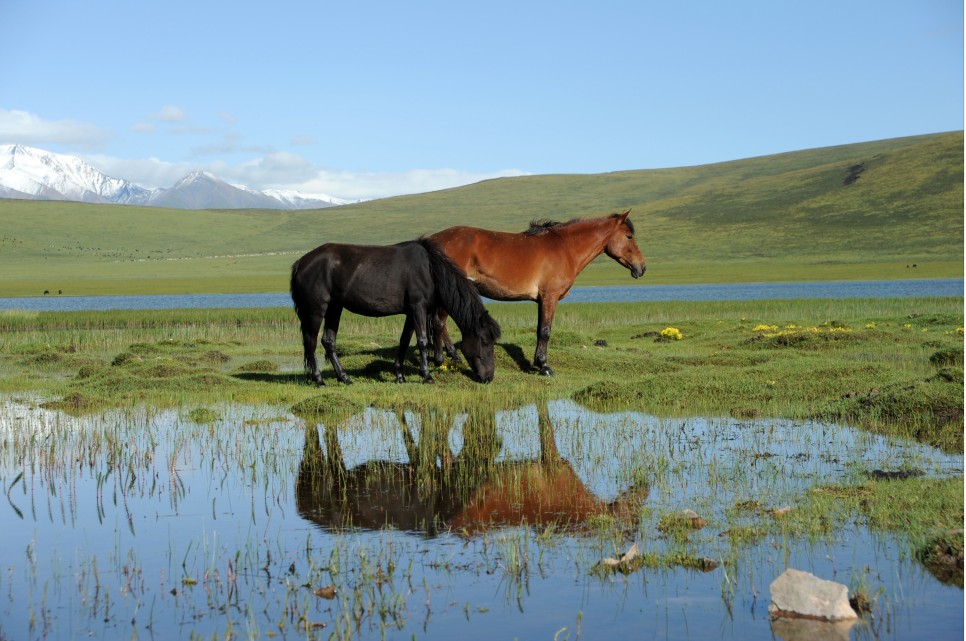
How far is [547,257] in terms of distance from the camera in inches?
661

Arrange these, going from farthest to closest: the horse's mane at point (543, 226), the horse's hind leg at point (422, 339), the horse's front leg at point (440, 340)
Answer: the horse's mane at point (543, 226), the horse's front leg at point (440, 340), the horse's hind leg at point (422, 339)

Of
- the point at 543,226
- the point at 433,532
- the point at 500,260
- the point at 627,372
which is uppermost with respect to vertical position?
the point at 543,226

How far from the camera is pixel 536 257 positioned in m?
16.7

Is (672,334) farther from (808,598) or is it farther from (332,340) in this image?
(808,598)

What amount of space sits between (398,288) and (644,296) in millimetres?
33748

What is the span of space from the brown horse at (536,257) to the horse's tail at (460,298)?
1014mm

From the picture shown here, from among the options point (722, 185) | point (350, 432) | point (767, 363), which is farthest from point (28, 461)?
point (722, 185)

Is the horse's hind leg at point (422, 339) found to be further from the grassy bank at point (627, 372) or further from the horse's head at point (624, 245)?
the horse's head at point (624, 245)

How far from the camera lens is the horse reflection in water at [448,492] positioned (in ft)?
25.8

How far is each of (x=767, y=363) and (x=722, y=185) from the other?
408ft

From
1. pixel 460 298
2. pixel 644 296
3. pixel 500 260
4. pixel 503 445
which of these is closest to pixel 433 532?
pixel 503 445

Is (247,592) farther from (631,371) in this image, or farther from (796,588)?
(631,371)

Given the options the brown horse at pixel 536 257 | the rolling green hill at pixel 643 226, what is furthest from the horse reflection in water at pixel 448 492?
the rolling green hill at pixel 643 226

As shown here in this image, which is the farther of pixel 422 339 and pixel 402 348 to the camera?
pixel 402 348
